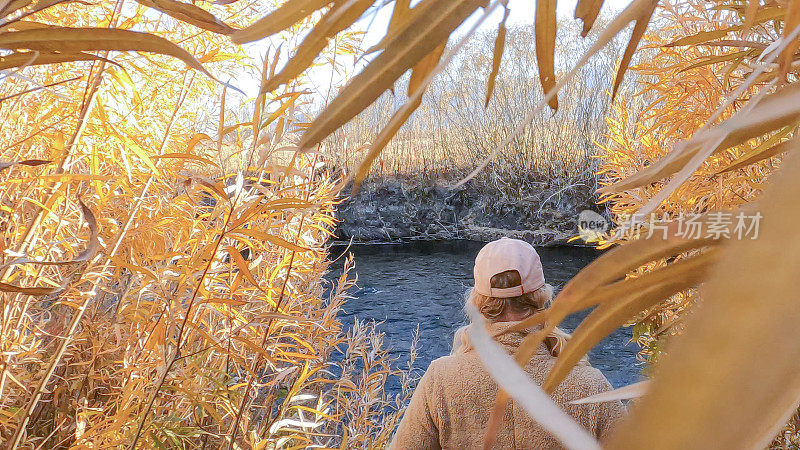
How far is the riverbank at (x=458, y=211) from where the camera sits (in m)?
5.38

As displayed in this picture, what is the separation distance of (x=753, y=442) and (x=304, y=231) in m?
0.93

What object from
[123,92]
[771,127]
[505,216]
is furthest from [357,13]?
[505,216]

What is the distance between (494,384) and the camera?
35.2 inches

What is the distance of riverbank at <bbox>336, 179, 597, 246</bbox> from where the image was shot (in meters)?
5.38

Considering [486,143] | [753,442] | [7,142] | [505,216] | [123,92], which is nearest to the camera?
[753,442]

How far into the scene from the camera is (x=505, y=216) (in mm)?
5621

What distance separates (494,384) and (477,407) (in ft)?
0.18

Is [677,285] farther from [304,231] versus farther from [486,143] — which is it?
[486,143]

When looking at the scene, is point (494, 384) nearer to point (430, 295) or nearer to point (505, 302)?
point (505, 302)
